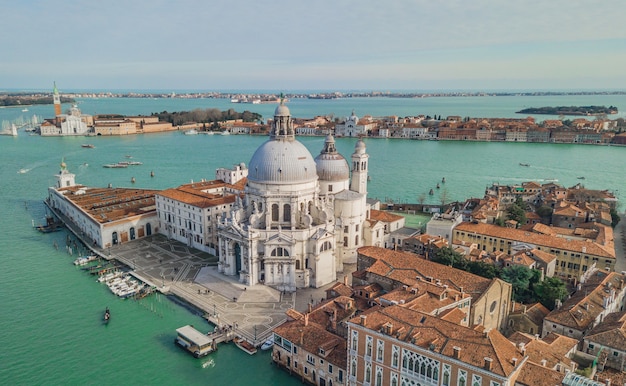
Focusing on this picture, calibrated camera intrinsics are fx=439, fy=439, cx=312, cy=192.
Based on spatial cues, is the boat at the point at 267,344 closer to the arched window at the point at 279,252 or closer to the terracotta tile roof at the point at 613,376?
the arched window at the point at 279,252

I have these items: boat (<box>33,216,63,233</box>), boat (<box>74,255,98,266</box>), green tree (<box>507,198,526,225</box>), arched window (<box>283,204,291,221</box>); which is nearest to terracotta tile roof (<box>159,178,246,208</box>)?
boat (<box>74,255,98,266</box>)

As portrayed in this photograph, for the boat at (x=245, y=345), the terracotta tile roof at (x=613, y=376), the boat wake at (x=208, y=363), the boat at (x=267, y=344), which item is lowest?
the boat wake at (x=208, y=363)

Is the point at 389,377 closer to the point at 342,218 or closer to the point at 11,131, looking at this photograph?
the point at 342,218

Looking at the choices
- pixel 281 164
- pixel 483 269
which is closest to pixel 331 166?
pixel 281 164

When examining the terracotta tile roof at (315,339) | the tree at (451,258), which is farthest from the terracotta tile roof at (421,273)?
the terracotta tile roof at (315,339)

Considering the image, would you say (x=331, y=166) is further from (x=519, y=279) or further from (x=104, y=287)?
(x=104, y=287)

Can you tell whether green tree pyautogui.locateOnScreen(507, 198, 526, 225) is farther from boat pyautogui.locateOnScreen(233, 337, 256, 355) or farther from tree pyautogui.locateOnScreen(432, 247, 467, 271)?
boat pyautogui.locateOnScreen(233, 337, 256, 355)

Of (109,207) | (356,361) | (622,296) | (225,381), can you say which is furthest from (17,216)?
(622,296)
